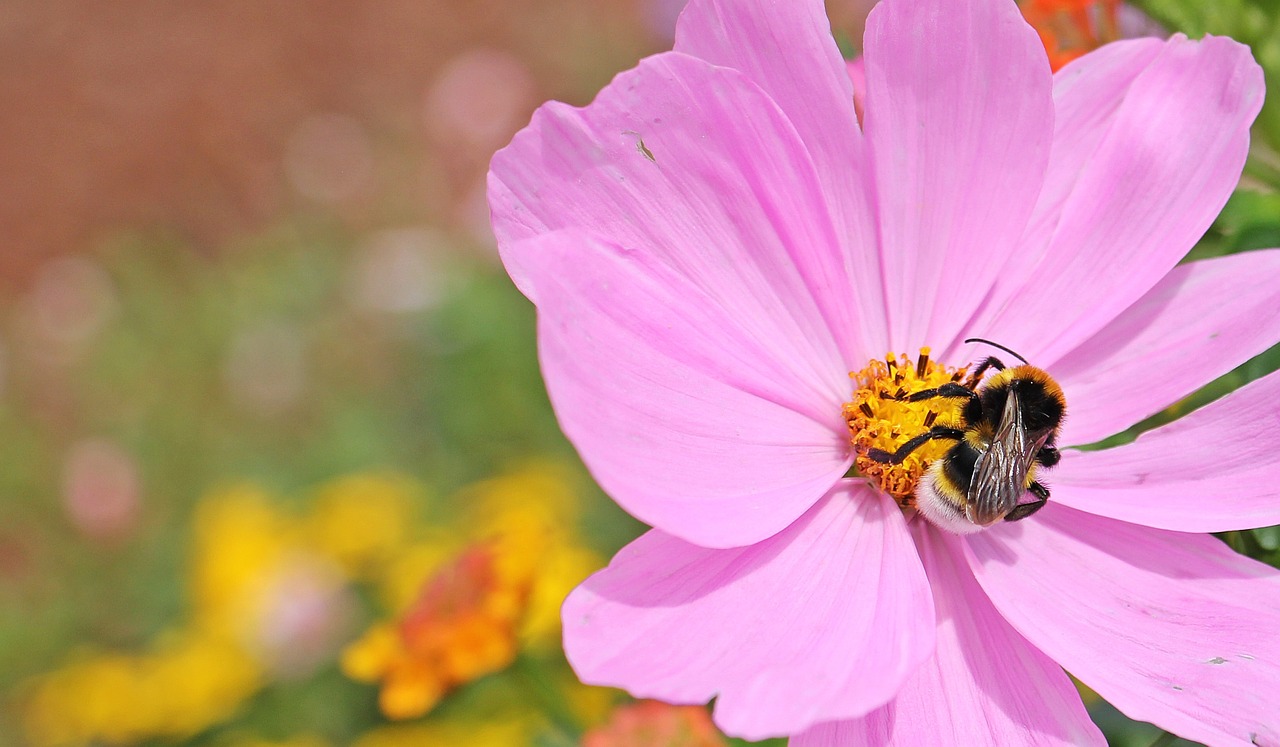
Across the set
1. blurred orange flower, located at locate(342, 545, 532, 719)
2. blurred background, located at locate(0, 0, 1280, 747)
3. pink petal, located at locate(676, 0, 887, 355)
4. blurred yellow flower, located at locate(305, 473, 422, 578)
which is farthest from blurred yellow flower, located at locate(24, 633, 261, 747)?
pink petal, located at locate(676, 0, 887, 355)

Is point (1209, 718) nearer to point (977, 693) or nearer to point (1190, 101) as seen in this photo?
point (977, 693)

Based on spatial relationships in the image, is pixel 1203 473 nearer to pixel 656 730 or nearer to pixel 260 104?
pixel 656 730

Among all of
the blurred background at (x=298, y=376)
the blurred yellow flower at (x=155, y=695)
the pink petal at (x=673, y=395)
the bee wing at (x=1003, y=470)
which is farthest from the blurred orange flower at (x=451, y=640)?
the blurred yellow flower at (x=155, y=695)

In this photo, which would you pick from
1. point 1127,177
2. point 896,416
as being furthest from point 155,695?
point 1127,177

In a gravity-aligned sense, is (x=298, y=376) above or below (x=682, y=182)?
below

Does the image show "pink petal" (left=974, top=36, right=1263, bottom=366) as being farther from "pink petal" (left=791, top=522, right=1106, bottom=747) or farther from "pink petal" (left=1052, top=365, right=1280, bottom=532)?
"pink petal" (left=791, top=522, right=1106, bottom=747)

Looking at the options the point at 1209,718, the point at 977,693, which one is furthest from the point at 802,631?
the point at 1209,718
